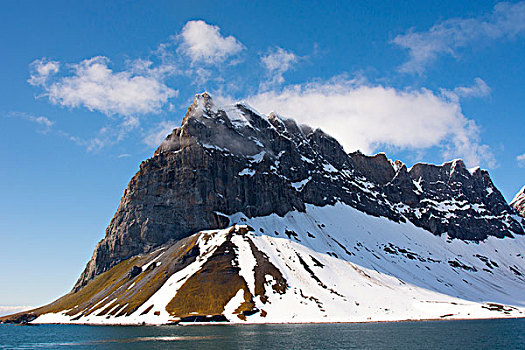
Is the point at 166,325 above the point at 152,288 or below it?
below

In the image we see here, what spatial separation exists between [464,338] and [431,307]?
303ft

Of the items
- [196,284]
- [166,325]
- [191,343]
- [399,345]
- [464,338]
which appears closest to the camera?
[399,345]

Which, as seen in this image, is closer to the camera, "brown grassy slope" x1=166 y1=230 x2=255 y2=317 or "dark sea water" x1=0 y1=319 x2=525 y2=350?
"dark sea water" x1=0 y1=319 x2=525 y2=350

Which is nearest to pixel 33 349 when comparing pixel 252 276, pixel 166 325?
pixel 166 325

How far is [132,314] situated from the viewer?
175 m

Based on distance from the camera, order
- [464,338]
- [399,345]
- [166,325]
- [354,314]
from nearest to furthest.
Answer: [399,345], [464,338], [166,325], [354,314]

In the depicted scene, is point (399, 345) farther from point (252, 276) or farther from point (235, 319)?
point (252, 276)

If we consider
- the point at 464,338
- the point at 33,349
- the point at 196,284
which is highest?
the point at 196,284

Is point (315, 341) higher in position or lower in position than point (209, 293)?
lower

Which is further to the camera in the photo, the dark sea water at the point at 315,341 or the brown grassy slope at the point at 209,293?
the brown grassy slope at the point at 209,293

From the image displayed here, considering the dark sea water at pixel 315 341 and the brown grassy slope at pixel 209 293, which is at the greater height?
the brown grassy slope at pixel 209 293

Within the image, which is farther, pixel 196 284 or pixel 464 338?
pixel 196 284

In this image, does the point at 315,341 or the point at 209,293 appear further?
the point at 209,293

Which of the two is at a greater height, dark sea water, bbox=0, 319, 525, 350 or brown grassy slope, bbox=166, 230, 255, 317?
brown grassy slope, bbox=166, 230, 255, 317
